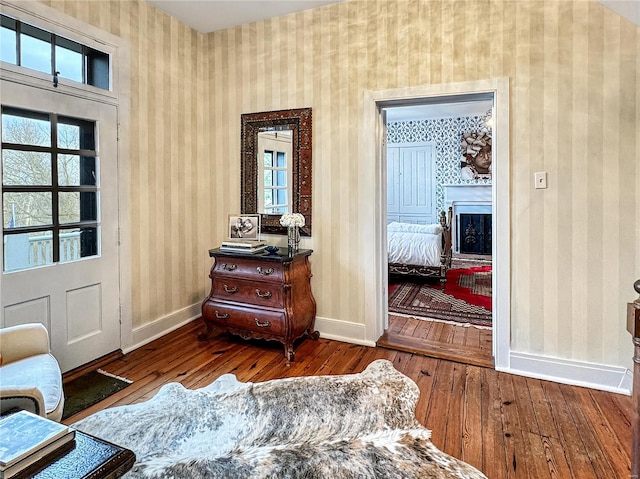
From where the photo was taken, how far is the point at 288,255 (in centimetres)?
314

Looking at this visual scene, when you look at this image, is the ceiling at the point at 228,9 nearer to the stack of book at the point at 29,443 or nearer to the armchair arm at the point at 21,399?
the armchair arm at the point at 21,399

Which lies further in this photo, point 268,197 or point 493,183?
point 268,197

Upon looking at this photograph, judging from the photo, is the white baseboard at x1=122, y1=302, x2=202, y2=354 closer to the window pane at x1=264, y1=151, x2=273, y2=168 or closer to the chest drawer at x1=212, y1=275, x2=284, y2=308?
the chest drawer at x1=212, y1=275, x2=284, y2=308

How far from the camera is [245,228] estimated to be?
347 centimetres

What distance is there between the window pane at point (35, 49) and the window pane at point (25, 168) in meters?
0.56

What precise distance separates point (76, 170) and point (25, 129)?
393 millimetres

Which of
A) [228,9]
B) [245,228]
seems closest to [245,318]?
[245,228]

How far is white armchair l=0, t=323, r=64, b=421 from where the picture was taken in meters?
1.51

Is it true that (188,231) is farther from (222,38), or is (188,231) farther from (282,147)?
(222,38)

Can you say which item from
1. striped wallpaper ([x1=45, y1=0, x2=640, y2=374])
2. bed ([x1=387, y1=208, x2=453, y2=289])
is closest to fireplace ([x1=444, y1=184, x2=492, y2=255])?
bed ([x1=387, y1=208, x2=453, y2=289])

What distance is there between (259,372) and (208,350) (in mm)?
636

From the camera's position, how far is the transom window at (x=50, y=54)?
2.33 m

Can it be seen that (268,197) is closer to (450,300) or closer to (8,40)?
(8,40)

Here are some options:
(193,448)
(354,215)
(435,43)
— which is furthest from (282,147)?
(193,448)
